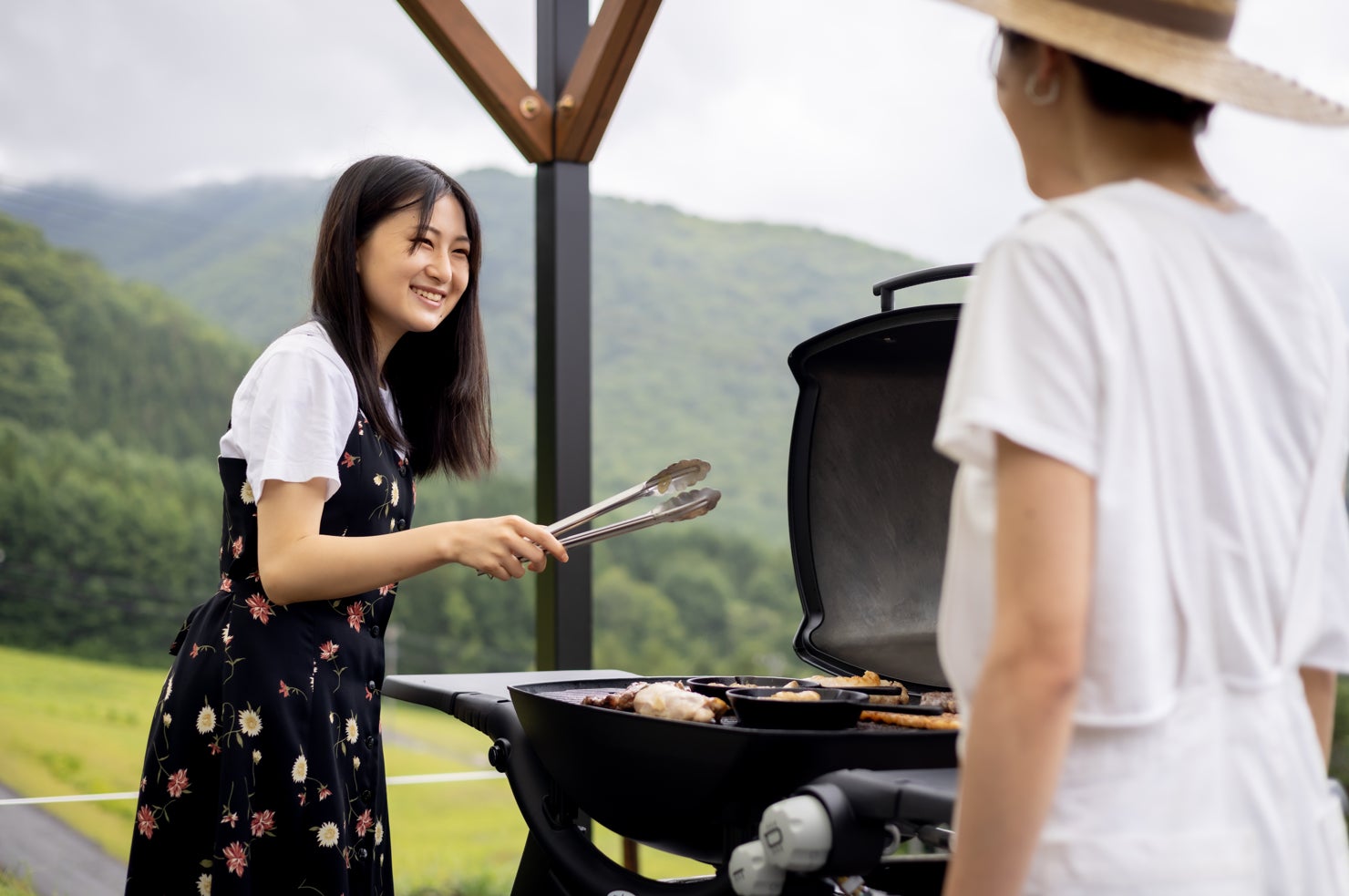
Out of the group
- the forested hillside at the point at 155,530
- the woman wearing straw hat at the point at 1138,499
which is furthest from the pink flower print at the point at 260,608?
the forested hillside at the point at 155,530

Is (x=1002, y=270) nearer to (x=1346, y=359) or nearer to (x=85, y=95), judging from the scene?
(x=1346, y=359)

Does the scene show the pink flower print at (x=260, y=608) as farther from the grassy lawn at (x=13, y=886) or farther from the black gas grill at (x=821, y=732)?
the grassy lawn at (x=13, y=886)

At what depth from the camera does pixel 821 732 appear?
1294 mm

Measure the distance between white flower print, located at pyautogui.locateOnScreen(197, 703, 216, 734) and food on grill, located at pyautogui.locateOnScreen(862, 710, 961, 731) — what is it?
2.86 ft

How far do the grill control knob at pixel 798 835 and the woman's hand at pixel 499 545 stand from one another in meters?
0.58

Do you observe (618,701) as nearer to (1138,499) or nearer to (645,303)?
(1138,499)

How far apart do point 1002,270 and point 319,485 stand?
108 cm

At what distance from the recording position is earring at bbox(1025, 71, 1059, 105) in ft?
2.91

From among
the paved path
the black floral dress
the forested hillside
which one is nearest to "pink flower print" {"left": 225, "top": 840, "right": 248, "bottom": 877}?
the black floral dress

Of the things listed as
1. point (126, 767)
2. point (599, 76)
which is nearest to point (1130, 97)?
point (599, 76)

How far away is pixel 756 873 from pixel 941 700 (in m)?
0.58

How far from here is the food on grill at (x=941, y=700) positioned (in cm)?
158

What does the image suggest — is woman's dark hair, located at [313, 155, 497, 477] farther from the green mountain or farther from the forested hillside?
the green mountain

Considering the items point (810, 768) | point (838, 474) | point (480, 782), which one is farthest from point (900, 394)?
point (480, 782)
